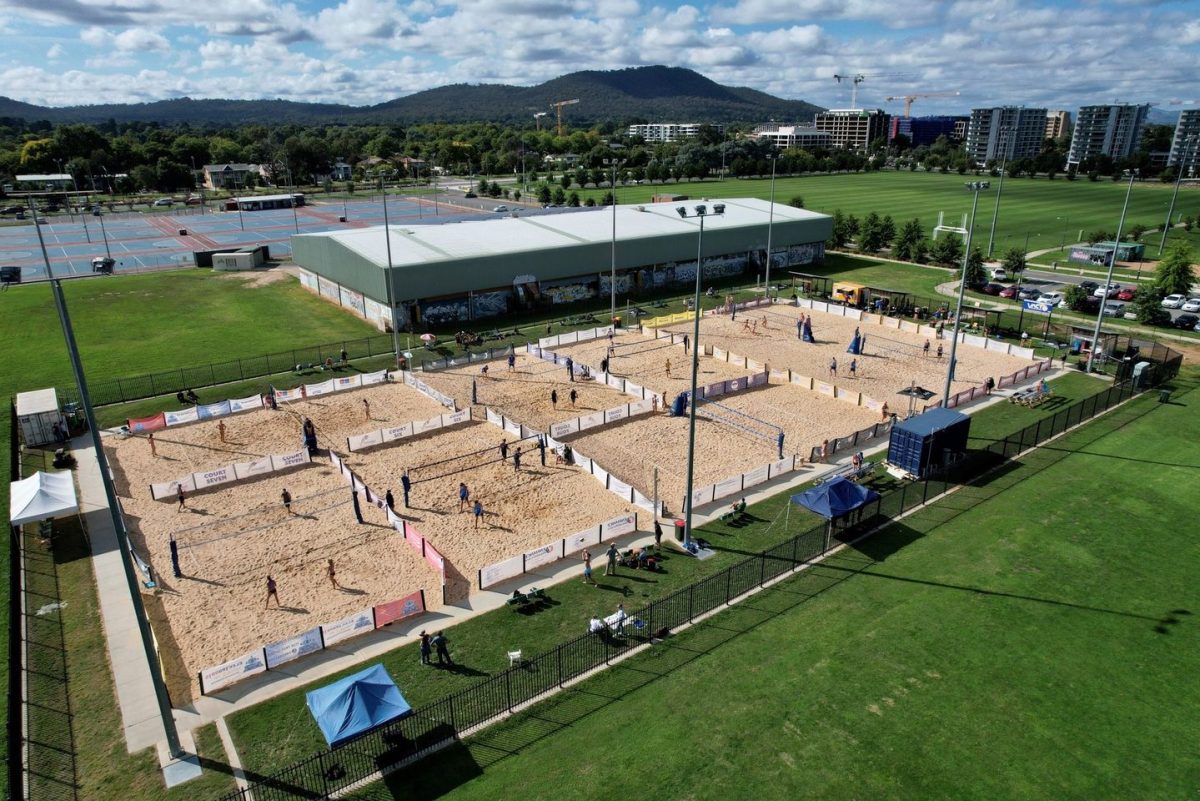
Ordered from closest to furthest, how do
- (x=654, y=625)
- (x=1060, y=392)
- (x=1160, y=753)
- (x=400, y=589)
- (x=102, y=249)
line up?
1. (x=1160, y=753)
2. (x=654, y=625)
3. (x=400, y=589)
4. (x=1060, y=392)
5. (x=102, y=249)

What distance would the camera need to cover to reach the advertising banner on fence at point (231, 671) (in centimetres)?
1930

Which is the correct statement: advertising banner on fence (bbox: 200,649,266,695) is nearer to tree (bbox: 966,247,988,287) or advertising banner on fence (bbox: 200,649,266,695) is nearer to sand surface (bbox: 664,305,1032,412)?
sand surface (bbox: 664,305,1032,412)

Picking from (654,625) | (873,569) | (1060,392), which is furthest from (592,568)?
(1060,392)

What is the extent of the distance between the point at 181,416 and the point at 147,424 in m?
1.55

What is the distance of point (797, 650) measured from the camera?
20828 mm

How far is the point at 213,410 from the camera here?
38344 millimetres

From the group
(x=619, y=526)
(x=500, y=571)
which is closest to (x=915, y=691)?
(x=619, y=526)

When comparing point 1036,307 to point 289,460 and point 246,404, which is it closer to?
point 289,460

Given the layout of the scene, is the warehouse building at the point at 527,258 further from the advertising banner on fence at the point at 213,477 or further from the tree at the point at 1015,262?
the advertising banner on fence at the point at 213,477

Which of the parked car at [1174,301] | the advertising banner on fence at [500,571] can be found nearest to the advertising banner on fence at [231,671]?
the advertising banner on fence at [500,571]

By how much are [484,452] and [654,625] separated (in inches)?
574

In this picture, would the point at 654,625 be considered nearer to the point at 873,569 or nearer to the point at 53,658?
the point at 873,569

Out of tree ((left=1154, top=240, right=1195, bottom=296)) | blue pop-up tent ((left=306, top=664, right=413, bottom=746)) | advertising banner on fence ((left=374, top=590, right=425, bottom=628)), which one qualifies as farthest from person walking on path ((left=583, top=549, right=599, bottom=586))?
tree ((left=1154, top=240, right=1195, bottom=296))

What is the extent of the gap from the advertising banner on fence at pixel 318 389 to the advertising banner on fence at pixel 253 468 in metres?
9.68
